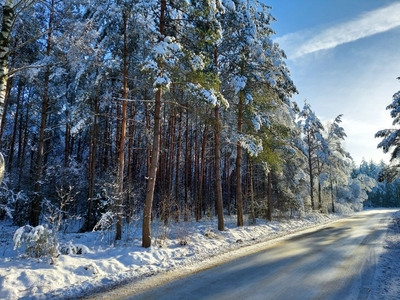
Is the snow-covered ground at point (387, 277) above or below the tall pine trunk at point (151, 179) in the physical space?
below

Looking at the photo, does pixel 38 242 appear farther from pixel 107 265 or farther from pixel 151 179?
pixel 151 179

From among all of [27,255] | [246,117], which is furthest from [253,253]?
[246,117]

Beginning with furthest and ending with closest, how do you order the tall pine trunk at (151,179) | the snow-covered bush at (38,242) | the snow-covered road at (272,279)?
1. the tall pine trunk at (151,179)
2. the snow-covered bush at (38,242)
3. the snow-covered road at (272,279)

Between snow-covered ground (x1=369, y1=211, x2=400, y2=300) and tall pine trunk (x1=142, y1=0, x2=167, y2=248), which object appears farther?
tall pine trunk (x1=142, y1=0, x2=167, y2=248)

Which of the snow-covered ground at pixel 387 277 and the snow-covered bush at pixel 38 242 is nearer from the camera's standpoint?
the snow-covered ground at pixel 387 277

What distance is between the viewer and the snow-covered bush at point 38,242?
6258mm

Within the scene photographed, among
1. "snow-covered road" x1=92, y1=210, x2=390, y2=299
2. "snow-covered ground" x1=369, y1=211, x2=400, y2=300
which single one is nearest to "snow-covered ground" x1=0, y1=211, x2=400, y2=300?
"snow-covered ground" x1=369, y1=211, x2=400, y2=300

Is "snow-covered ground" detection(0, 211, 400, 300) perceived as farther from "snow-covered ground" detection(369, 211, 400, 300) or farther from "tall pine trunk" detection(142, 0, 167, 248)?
"tall pine trunk" detection(142, 0, 167, 248)

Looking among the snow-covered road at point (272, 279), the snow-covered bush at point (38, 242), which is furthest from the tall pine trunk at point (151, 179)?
the snow-covered bush at point (38, 242)

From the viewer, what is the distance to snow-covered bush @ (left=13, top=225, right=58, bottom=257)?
246 inches

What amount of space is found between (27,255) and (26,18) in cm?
803

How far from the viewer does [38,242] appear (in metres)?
6.53

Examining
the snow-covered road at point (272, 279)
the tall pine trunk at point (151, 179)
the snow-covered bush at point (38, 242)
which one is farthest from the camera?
the tall pine trunk at point (151, 179)

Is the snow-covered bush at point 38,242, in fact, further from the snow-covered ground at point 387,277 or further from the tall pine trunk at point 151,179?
the snow-covered ground at point 387,277
